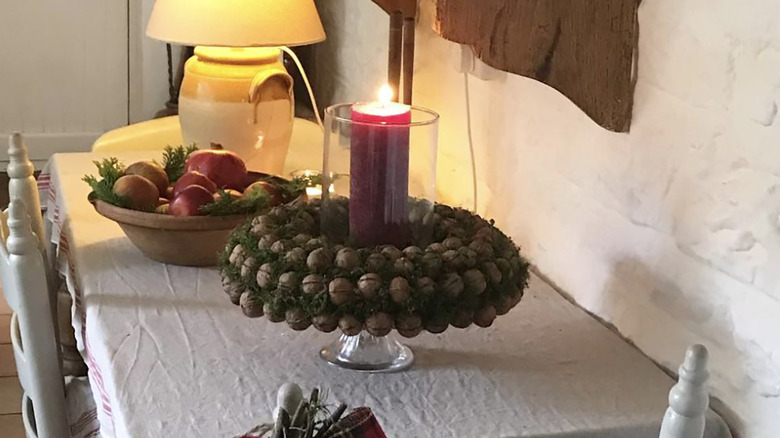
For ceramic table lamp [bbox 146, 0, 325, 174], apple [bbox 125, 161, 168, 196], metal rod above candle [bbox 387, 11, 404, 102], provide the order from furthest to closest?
ceramic table lamp [bbox 146, 0, 325, 174], metal rod above candle [bbox 387, 11, 404, 102], apple [bbox 125, 161, 168, 196]

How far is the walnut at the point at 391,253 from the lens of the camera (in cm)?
103

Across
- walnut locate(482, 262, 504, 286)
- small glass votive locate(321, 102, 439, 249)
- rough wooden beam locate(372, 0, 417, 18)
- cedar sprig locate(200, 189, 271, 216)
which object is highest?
rough wooden beam locate(372, 0, 417, 18)

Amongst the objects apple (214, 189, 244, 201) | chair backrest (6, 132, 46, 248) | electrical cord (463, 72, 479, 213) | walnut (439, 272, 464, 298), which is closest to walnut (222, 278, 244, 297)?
walnut (439, 272, 464, 298)

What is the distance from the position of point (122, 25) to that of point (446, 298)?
2.69 m

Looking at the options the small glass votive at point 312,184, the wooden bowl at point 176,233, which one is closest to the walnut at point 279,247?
the wooden bowl at point 176,233

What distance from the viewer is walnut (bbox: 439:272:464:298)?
1.01 meters

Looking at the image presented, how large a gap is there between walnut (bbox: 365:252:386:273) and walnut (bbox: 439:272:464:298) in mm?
65

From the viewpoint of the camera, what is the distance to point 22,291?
130cm

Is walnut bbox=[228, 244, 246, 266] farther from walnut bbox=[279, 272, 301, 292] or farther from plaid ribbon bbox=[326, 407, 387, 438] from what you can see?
plaid ribbon bbox=[326, 407, 387, 438]

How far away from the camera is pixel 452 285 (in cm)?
101

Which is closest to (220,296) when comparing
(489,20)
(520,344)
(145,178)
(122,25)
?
(145,178)

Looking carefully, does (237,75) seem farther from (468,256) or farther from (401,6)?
(468,256)

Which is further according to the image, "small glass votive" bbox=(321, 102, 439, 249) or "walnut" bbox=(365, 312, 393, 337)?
"small glass votive" bbox=(321, 102, 439, 249)

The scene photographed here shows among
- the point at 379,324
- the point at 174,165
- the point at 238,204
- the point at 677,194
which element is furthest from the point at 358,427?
the point at 174,165
